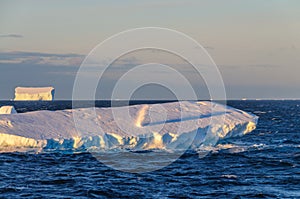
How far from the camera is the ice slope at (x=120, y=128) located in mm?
36625

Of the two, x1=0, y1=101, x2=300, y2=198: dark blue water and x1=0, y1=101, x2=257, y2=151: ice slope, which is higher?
x1=0, y1=101, x2=257, y2=151: ice slope

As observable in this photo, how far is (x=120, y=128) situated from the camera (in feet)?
128

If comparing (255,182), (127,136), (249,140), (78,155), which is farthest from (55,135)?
(249,140)

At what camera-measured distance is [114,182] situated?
88.8ft

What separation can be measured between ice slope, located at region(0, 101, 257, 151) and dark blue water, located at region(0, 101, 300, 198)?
4.21 ft

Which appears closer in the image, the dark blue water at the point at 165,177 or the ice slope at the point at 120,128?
the dark blue water at the point at 165,177

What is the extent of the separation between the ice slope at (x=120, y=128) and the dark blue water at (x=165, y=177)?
1.28 m

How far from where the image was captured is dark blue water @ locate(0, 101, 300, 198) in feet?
79.8

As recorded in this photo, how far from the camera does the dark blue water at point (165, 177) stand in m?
24.3

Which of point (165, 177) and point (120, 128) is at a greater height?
point (120, 128)

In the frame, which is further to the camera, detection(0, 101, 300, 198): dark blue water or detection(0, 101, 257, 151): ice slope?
detection(0, 101, 257, 151): ice slope

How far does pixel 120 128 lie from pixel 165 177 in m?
11.2

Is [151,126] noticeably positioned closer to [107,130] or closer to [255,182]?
[107,130]

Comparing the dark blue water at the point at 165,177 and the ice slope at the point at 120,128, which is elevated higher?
the ice slope at the point at 120,128
